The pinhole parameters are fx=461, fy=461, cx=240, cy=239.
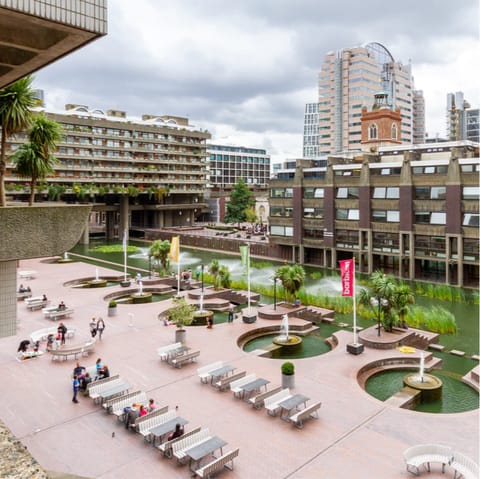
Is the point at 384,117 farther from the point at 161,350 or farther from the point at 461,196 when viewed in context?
the point at 161,350

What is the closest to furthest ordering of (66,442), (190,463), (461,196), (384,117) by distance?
(190,463), (66,442), (461,196), (384,117)

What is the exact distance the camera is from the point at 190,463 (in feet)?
49.7

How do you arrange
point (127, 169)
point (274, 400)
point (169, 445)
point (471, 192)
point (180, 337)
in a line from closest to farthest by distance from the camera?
1. point (169, 445)
2. point (274, 400)
3. point (180, 337)
4. point (471, 192)
5. point (127, 169)

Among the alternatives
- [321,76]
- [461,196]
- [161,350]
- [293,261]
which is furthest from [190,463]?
[321,76]

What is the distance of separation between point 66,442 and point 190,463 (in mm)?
4855

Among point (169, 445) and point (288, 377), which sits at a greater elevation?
point (288, 377)

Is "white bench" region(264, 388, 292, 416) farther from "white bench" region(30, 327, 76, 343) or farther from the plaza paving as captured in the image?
"white bench" region(30, 327, 76, 343)

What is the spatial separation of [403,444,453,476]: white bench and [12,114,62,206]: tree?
52.4 ft

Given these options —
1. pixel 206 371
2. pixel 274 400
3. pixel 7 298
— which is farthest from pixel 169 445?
pixel 7 298

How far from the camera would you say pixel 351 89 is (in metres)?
154

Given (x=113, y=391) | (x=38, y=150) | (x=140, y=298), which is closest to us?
(x=38, y=150)

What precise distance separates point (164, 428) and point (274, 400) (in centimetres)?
485

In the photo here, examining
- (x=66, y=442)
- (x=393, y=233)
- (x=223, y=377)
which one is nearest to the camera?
(x=66, y=442)

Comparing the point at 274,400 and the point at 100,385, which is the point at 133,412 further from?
the point at 274,400
